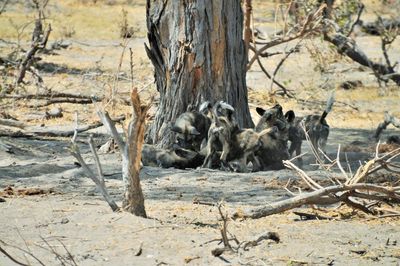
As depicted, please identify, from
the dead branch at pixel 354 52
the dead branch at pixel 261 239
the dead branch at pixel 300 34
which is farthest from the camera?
the dead branch at pixel 354 52

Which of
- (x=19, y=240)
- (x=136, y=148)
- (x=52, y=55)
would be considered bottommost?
(x=52, y=55)

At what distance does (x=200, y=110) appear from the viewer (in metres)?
11.7

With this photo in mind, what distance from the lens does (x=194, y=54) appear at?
1188cm

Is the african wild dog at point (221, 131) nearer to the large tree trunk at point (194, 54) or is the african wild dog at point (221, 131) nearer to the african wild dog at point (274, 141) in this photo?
the african wild dog at point (274, 141)

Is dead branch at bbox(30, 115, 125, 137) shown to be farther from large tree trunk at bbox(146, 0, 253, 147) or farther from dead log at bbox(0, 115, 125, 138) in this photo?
large tree trunk at bbox(146, 0, 253, 147)

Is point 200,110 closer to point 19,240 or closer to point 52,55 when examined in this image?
point 19,240

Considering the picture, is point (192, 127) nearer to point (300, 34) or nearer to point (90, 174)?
point (90, 174)

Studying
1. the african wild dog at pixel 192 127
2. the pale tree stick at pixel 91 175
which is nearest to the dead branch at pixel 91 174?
the pale tree stick at pixel 91 175

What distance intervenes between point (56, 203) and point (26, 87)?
8.99 metres

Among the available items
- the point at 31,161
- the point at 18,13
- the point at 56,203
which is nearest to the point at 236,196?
the point at 56,203

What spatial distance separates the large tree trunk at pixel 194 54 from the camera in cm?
1185

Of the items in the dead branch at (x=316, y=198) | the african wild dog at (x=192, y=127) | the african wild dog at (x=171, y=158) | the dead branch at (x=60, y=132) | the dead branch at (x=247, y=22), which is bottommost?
the dead branch at (x=60, y=132)

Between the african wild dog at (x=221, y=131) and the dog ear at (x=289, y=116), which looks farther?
the dog ear at (x=289, y=116)

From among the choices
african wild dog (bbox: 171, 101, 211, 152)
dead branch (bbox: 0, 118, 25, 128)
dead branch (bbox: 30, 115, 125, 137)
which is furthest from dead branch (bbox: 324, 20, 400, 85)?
dead branch (bbox: 0, 118, 25, 128)
